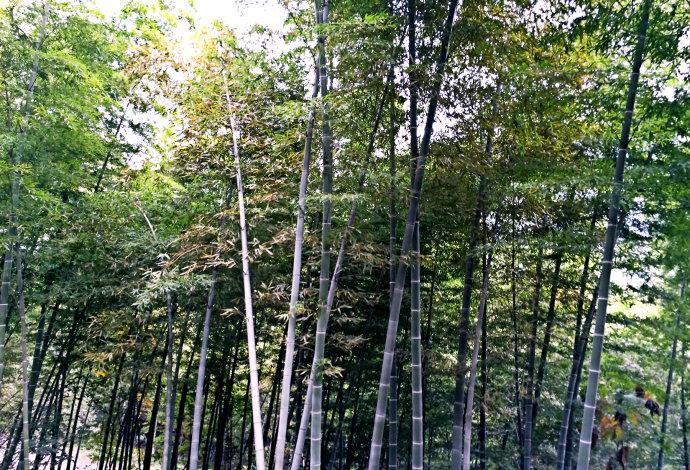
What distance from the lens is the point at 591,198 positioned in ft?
16.8

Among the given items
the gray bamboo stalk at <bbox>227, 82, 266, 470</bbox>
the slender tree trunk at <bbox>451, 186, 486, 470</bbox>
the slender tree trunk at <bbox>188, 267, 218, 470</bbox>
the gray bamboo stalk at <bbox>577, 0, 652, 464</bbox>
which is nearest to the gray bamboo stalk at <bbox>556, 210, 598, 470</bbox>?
the slender tree trunk at <bbox>451, 186, 486, 470</bbox>

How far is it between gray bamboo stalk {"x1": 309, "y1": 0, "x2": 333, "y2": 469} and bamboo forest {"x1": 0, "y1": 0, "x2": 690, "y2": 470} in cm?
2

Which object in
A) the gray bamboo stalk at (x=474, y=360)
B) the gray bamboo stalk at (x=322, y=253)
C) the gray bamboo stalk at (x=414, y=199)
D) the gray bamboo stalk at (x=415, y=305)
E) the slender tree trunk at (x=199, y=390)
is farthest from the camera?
the gray bamboo stalk at (x=474, y=360)

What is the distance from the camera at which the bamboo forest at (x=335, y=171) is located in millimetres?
3732

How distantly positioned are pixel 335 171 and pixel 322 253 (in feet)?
3.01

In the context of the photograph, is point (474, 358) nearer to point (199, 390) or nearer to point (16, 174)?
point (199, 390)

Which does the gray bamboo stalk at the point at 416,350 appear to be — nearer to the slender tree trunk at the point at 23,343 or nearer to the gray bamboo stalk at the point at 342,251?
the gray bamboo stalk at the point at 342,251

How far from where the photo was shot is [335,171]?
434cm

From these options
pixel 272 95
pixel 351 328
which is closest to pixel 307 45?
pixel 272 95

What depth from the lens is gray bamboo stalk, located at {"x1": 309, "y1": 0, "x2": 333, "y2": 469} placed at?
11.9ft

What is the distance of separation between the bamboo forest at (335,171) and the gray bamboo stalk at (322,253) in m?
0.02

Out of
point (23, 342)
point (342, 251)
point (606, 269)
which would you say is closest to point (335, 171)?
point (342, 251)

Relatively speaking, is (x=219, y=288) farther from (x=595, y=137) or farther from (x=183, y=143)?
(x=595, y=137)

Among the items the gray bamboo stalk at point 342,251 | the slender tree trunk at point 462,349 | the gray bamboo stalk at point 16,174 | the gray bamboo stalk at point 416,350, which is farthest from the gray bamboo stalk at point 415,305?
the gray bamboo stalk at point 16,174
